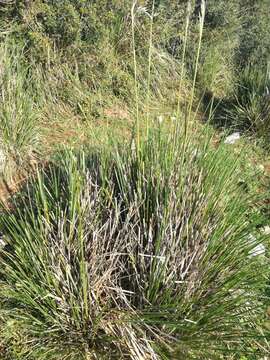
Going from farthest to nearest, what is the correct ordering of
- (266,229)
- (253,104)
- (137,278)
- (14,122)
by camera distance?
Answer: (253,104), (14,122), (266,229), (137,278)

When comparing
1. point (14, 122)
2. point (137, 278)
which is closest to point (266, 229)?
point (137, 278)

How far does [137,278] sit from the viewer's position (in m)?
1.89

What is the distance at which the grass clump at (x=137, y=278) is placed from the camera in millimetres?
1777

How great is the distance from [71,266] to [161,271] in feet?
1.41

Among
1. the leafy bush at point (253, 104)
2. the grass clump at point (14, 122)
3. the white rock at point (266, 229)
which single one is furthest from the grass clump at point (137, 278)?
the leafy bush at point (253, 104)

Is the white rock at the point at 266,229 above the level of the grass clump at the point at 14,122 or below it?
below

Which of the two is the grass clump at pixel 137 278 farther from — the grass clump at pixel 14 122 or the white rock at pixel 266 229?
the grass clump at pixel 14 122

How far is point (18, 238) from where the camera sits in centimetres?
203

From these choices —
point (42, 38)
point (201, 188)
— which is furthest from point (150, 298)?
point (42, 38)

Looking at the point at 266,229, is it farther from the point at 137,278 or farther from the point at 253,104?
the point at 253,104

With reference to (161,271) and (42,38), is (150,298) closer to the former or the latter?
(161,271)

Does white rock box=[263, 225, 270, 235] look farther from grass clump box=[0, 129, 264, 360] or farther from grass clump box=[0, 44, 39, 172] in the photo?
grass clump box=[0, 44, 39, 172]

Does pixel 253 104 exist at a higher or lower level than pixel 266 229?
higher

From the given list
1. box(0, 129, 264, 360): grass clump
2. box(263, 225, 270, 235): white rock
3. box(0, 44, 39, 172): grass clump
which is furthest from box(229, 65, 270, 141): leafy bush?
box(0, 129, 264, 360): grass clump
